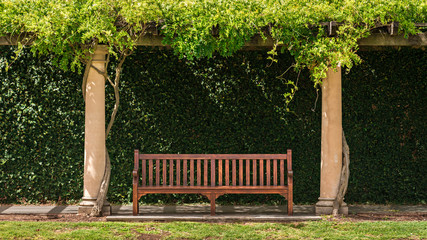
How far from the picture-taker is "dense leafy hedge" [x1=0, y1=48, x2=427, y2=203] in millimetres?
7746

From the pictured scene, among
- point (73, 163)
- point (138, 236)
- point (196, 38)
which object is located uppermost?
point (196, 38)

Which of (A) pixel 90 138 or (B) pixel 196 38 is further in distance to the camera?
(A) pixel 90 138

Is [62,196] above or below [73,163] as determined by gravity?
below

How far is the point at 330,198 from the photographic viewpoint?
698 centimetres

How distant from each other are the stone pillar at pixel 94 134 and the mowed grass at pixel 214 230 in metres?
0.76

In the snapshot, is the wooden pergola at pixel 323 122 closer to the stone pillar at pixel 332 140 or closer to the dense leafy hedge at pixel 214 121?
the stone pillar at pixel 332 140

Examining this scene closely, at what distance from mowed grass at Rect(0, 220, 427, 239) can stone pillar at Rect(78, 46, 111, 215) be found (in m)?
0.76

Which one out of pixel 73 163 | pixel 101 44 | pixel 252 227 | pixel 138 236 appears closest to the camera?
pixel 138 236

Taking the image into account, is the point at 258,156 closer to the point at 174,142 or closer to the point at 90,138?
the point at 174,142

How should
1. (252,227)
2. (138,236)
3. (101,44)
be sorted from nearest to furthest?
(138,236)
(252,227)
(101,44)

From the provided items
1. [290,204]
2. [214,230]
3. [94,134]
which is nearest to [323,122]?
[290,204]

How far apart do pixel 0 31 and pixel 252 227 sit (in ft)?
13.1

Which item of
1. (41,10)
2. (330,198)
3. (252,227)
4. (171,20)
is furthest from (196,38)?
(330,198)

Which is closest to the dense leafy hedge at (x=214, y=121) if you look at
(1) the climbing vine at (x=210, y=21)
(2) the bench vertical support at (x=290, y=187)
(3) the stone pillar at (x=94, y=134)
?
(3) the stone pillar at (x=94, y=134)
